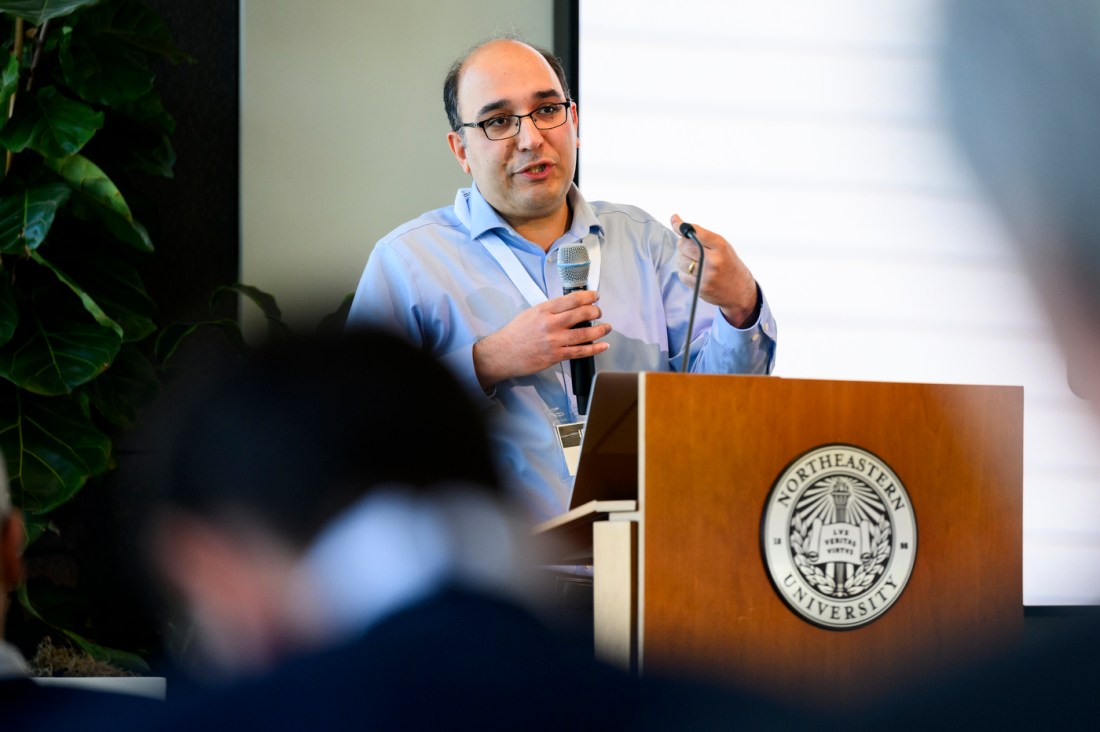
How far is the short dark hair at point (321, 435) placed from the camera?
0.76m

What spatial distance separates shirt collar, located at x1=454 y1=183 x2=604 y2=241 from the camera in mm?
2564

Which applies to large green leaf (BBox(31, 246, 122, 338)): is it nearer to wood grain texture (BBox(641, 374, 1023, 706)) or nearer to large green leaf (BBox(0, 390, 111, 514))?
large green leaf (BBox(0, 390, 111, 514))

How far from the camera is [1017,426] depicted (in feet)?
4.26

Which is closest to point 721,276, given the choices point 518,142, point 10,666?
point 518,142

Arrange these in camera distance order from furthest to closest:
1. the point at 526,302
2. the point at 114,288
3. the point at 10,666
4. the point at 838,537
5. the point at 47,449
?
the point at 114,288 < the point at 47,449 < the point at 526,302 < the point at 838,537 < the point at 10,666

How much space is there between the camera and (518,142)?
8.30 feet

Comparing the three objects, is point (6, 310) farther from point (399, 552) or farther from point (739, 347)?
point (399, 552)

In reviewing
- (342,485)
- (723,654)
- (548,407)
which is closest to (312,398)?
(342,485)

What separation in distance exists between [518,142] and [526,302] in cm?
33

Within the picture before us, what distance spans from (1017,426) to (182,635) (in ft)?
7.79

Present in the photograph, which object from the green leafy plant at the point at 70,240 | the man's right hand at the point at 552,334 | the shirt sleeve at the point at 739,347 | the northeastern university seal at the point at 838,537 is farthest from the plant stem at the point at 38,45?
the northeastern university seal at the point at 838,537

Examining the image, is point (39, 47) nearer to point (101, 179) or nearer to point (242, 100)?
point (101, 179)

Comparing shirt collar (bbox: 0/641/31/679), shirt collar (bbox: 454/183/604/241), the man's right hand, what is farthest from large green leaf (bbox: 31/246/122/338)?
shirt collar (bbox: 0/641/31/679)

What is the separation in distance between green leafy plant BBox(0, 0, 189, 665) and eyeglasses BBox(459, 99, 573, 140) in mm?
881
